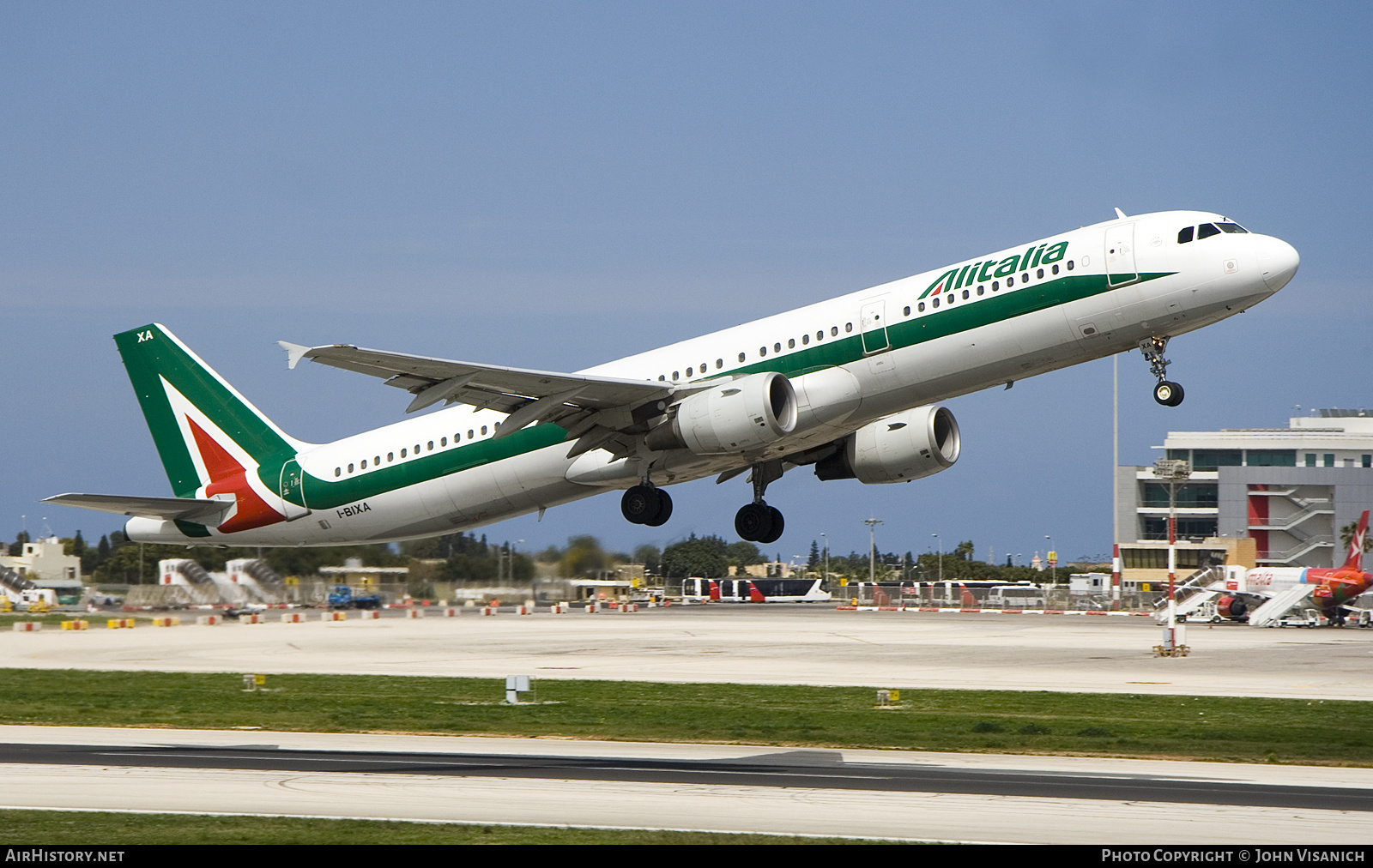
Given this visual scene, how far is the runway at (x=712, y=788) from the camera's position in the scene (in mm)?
16984

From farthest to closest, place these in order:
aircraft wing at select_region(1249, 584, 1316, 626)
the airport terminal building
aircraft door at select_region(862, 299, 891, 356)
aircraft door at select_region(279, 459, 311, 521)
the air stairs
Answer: the airport terminal building < the air stairs < aircraft wing at select_region(1249, 584, 1316, 626) < aircraft door at select_region(279, 459, 311, 521) < aircraft door at select_region(862, 299, 891, 356)

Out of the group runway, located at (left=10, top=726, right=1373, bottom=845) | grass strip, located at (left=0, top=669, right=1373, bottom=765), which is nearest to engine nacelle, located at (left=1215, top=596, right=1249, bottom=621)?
grass strip, located at (left=0, top=669, right=1373, bottom=765)

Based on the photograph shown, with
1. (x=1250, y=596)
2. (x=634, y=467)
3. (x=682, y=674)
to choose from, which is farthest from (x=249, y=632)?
(x=1250, y=596)

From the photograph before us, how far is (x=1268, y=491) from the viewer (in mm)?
127312

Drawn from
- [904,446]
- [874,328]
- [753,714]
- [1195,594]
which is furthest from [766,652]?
[1195,594]

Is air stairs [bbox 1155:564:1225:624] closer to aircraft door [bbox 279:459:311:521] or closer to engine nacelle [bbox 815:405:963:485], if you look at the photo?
engine nacelle [bbox 815:405:963:485]

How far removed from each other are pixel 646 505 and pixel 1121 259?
454 inches

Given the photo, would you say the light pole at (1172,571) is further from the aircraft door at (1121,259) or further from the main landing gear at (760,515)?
the aircraft door at (1121,259)

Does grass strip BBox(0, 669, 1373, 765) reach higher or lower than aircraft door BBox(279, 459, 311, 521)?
lower

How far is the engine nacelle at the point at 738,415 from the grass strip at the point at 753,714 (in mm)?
5495

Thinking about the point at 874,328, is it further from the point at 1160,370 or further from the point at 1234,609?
the point at 1234,609

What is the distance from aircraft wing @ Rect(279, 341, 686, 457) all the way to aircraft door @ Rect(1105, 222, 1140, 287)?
855 centimetres

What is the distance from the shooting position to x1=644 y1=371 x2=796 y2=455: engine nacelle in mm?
29625

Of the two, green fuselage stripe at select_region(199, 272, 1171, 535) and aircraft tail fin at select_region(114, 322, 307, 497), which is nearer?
green fuselage stripe at select_region(199, 272, 1171, 535)
